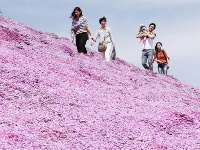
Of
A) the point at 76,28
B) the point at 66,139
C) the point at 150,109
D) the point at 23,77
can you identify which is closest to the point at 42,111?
the point at 66,139

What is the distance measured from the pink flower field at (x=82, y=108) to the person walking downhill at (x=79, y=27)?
231 centimetres

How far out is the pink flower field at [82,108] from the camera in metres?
16.1

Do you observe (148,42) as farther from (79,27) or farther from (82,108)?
(82,108)

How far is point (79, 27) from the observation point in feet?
106

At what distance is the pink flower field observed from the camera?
16062 millimetres

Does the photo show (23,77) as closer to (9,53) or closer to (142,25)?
(9,53)

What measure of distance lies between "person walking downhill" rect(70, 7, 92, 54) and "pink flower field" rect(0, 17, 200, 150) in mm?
2311

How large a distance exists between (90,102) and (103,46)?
13.1 meters

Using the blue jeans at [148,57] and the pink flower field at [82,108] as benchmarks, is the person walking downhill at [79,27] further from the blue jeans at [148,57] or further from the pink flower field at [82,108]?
the blue jeans at [148,57]

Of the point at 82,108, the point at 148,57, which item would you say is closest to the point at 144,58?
the point at 148,57

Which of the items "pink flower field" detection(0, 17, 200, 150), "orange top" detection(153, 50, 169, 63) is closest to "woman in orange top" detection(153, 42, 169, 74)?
"orange top" detection(153, 50, 169, 63)

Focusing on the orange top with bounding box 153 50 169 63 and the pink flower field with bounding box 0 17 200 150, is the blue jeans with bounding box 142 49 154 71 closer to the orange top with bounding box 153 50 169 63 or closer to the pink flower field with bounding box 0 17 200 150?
the orange top with bounding box 153 50 169 63

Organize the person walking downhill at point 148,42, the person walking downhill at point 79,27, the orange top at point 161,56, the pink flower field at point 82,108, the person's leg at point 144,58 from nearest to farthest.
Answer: the pink flower field at point 82,108 < the person walking downhill at point 79,27 < the person walking downhill at point 148,42 < the person's leg at point 144,58 < the orange top at point 161,56

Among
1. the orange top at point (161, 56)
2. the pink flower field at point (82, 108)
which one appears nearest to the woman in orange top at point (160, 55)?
the orange top at point (161, 56)
